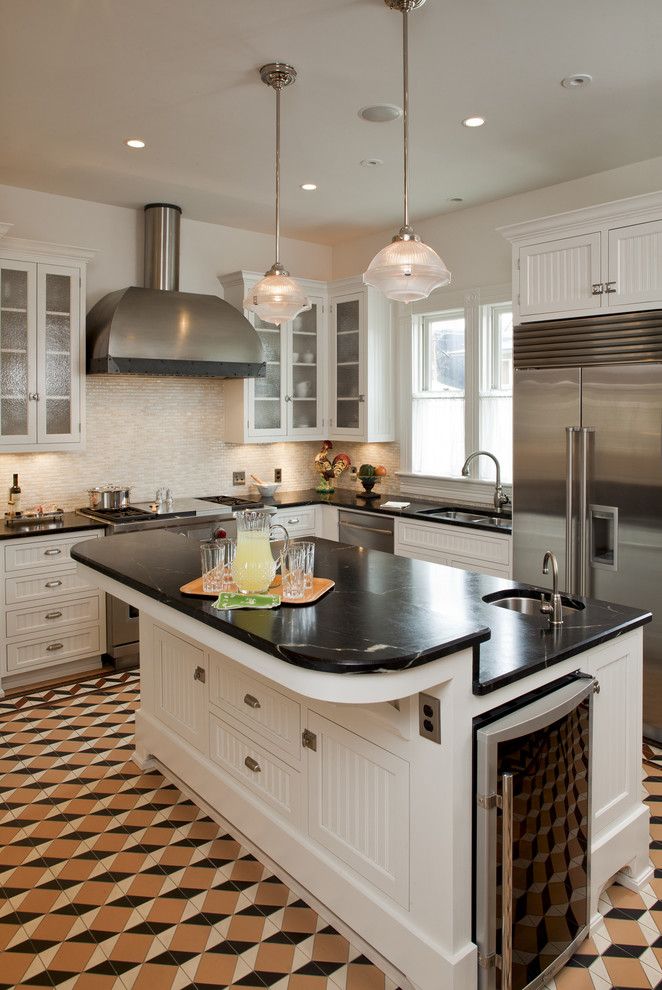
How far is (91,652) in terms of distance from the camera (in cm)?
476

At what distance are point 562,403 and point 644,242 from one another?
0.88 metres

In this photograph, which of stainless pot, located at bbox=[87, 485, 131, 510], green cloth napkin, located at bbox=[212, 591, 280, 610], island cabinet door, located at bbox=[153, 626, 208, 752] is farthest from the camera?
stainless pot, located at bbox=[87, 485, 131, 510]

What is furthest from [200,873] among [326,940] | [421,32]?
[421,32]

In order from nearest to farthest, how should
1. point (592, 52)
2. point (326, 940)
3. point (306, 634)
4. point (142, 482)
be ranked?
point (306, 634)
point (326, 940)
point (592, 52)
point (142, 482)

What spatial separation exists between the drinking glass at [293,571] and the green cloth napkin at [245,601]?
0.24ft

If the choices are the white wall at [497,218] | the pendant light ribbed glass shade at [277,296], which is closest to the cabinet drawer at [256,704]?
the pendant light ribbed glass shade at [277,296]

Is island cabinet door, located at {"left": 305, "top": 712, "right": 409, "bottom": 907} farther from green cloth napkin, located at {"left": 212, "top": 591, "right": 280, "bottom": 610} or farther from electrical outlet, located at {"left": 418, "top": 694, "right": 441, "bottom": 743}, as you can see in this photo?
green cloth napkin, located at {"left": 212, "top": 591, "right": 280, "bottom": 610}

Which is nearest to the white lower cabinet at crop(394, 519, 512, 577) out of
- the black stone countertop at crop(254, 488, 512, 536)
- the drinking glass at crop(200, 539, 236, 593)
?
the black stone countertop at crop(254, 488, 512, 536)

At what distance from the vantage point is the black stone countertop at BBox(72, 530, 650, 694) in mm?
1912

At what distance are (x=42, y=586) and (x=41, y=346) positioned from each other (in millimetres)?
1514

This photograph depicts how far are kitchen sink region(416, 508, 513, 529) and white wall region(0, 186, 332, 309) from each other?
2454 millimetres

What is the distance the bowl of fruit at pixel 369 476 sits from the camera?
5902 millimetres

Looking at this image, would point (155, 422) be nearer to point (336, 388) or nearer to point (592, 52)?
point (336, 388)

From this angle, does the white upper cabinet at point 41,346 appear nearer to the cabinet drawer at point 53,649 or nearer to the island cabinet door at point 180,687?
the cabinet drawer at point 53,649
